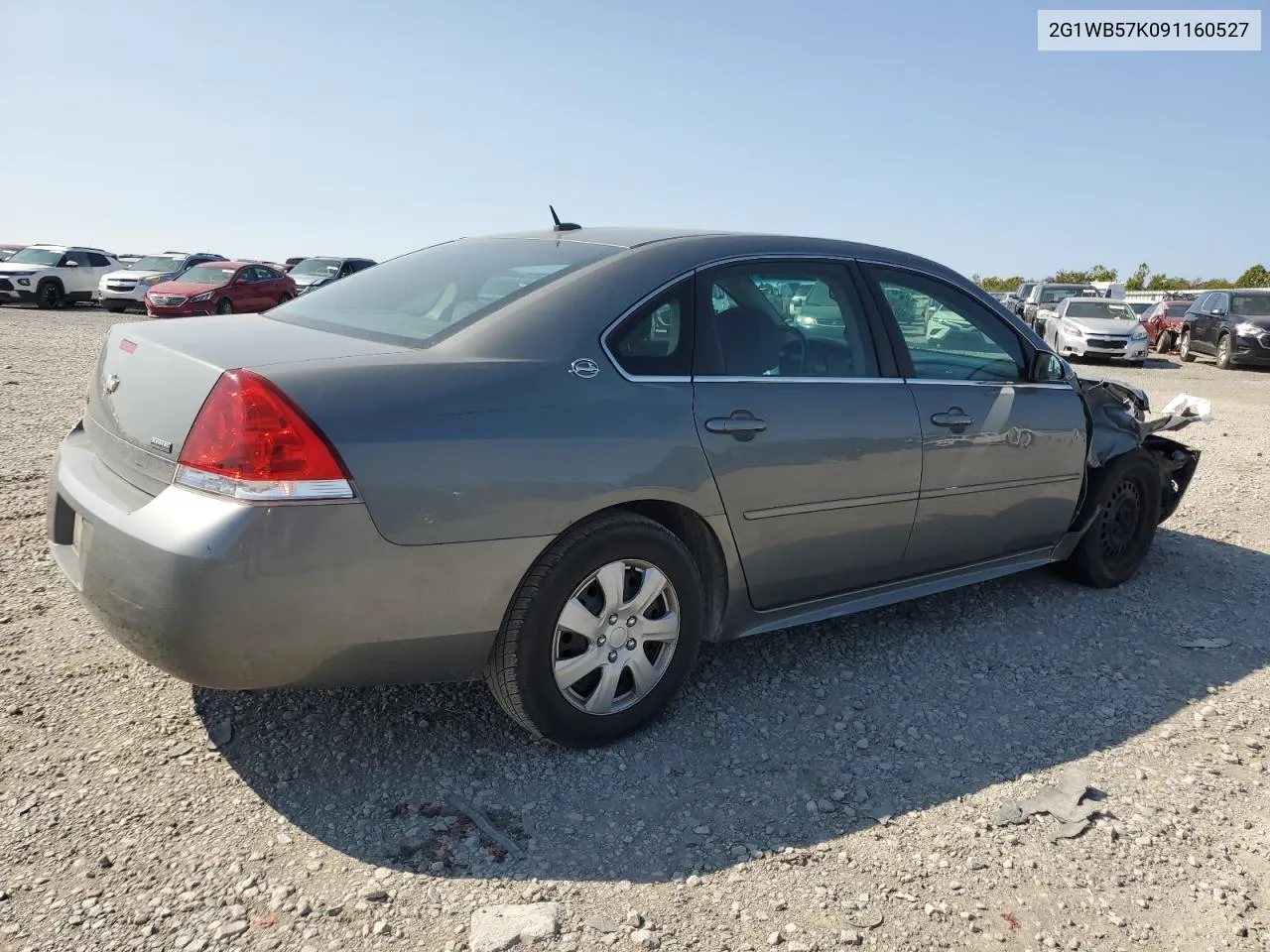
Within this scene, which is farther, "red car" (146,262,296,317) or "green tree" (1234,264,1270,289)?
"green tree" (1234,264,1270,289)

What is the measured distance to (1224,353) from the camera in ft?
63.6

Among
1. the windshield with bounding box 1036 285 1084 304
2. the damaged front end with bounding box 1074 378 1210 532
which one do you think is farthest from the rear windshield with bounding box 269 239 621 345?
the windshield with bounding box 1036 285 1084 304

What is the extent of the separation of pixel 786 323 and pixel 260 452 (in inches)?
75.0

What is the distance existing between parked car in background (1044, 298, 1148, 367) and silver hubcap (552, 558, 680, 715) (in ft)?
58.5

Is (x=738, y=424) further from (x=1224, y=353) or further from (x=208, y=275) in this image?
(x=208, y=275)

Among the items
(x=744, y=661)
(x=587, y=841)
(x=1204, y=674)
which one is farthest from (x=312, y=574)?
(x=1204, y=674)

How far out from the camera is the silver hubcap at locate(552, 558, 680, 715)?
291cm

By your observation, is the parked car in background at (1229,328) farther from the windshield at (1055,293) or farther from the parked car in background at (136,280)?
the parked car in background at (136,280)

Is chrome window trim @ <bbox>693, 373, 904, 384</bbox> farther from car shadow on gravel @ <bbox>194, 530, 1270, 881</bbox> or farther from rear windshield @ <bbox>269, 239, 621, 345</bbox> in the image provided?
car shadow on gravel @ <bbox>194, 530, 1270, 881</bbox>

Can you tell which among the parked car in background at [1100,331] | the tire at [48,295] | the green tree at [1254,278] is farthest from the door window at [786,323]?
the green tree at [1254,278]

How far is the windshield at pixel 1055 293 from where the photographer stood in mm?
25172

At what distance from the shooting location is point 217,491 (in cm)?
241

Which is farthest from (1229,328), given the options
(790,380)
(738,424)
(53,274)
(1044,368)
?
(53,274)

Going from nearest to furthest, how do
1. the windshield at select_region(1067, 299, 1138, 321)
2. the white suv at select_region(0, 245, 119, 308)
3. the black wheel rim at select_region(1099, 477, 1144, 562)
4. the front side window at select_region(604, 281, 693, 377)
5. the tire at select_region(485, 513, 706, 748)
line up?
the tire at select_region(485, 513, 706, 748) → the front side window at select_region(604, 281, 693, 377) → the black wheel rim at select_region(1099, 477, 1144, 562) → the windshield at select_region(1067, 299, 1138, 321) → the white suv at select_region(0, 245, 119, 308)
